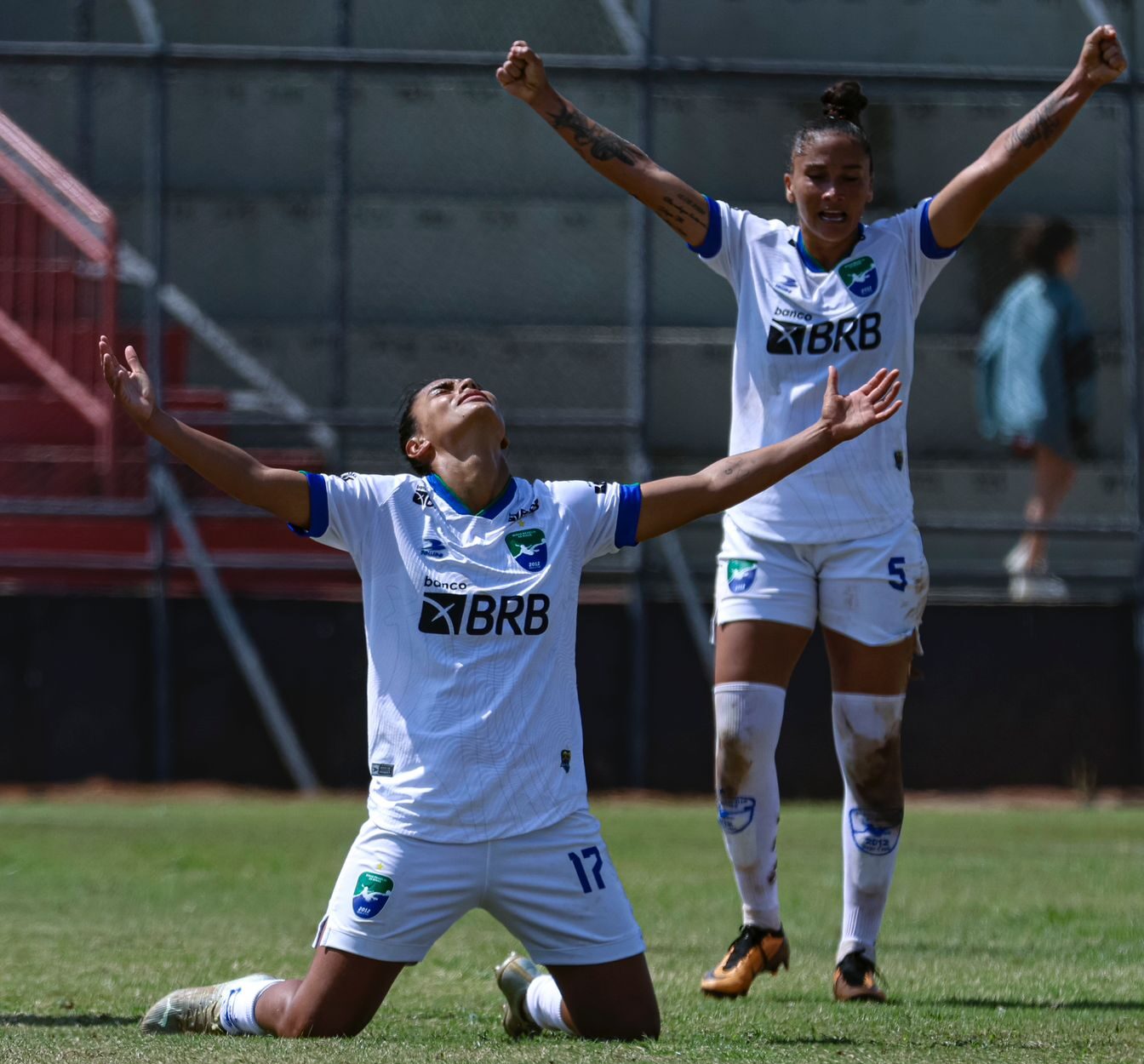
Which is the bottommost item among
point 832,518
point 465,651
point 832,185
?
point 465,651

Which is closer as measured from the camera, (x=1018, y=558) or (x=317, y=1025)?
(x=317, y=1025)

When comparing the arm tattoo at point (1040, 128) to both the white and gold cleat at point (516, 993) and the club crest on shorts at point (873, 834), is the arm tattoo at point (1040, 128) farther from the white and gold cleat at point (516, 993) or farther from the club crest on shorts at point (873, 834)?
the white and gold cleat at point (516, 993)

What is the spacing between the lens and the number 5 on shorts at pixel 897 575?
16.7 feet

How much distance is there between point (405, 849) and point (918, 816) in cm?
673

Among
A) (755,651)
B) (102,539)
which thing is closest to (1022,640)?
(102,539)

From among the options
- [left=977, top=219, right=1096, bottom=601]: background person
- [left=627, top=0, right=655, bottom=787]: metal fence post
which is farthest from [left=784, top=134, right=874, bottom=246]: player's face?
[left=977, top=219, right=1096, bottom=601]: background person

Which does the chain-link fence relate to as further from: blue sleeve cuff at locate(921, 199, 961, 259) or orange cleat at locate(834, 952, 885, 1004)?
orange cleat at locate(834, 952, 885, 1004)

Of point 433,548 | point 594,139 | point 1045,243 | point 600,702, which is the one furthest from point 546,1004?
point 1045,243

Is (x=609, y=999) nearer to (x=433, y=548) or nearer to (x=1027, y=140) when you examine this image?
(x=433, y=548)

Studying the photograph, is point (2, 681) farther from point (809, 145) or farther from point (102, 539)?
point (809, 145)

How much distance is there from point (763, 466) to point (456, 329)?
8.72 metres

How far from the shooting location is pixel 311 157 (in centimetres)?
1360

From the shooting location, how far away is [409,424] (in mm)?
4402

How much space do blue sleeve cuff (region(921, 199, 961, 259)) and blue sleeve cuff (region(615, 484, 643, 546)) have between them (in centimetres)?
138
